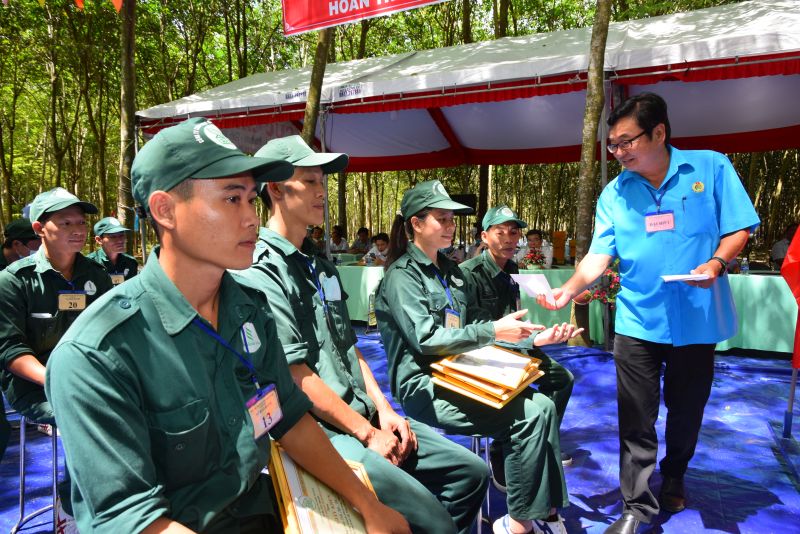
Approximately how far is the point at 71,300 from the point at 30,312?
20 centimetres

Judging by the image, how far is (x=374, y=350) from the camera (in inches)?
259

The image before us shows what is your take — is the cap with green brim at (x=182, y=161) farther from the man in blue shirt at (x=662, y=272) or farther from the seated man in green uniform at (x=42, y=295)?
the man in blue shirt at (x=662, y=272)

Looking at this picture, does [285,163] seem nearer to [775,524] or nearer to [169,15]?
[775,524]

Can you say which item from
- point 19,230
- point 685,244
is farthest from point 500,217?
point 19,230

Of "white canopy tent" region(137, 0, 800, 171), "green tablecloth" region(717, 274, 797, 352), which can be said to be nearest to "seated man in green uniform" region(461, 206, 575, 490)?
"white canopy tent" region(137, 0, 800, 171)

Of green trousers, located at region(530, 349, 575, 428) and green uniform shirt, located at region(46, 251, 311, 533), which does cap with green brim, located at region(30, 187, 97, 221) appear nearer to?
green uniform shirt, located at region(46, 251, 311, 533)

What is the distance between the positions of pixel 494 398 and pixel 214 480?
3.87ft

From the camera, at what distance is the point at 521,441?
7.46 ft

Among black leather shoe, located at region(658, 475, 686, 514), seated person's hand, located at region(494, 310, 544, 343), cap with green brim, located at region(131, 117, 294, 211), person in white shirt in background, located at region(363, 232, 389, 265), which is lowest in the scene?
black leather shoe, located at region(658, 475, 686, 514)

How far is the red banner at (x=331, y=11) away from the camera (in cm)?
456

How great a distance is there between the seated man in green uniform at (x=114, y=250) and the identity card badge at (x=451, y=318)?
151 inches

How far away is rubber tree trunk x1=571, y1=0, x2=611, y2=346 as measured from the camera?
5.40 metres

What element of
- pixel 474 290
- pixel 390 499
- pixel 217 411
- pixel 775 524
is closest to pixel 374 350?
pixel 474 290

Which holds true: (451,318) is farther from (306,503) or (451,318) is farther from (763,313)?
(763,313)
